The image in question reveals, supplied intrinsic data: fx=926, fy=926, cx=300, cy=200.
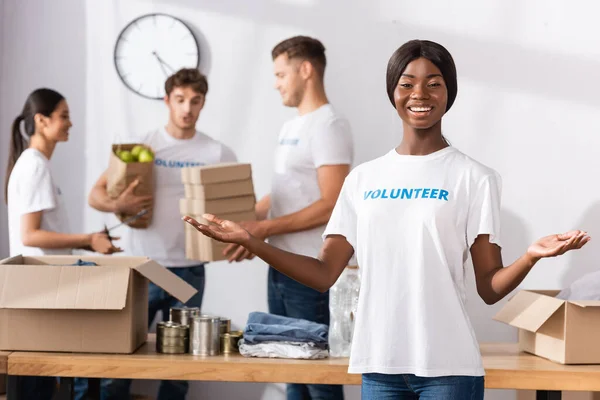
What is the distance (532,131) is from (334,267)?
249 cm

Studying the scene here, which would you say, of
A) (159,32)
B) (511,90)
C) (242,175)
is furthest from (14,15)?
(511,90)

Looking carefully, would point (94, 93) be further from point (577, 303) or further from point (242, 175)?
point (577, 303)

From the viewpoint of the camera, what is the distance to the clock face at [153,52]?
4457mm

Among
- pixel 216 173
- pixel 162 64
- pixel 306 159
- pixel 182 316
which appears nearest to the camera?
pixel 182 316

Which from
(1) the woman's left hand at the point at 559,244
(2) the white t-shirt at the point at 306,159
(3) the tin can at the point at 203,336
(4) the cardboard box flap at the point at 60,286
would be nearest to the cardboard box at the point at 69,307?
(4) the cardboard box flap at the point at 60,286

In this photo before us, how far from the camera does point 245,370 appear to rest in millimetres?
A: 2471

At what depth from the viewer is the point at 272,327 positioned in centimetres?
261

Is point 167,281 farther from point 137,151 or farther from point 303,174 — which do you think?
point 137,151

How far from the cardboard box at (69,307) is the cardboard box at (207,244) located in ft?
2.60

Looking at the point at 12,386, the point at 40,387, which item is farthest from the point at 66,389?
the point at 40,387

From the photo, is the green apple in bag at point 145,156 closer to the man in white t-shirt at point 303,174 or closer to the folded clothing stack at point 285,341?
the man in white t-shirt at point 303,174

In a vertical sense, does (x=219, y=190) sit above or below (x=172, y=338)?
above

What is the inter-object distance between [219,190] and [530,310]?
1223mm

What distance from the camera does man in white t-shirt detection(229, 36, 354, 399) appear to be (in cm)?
335
